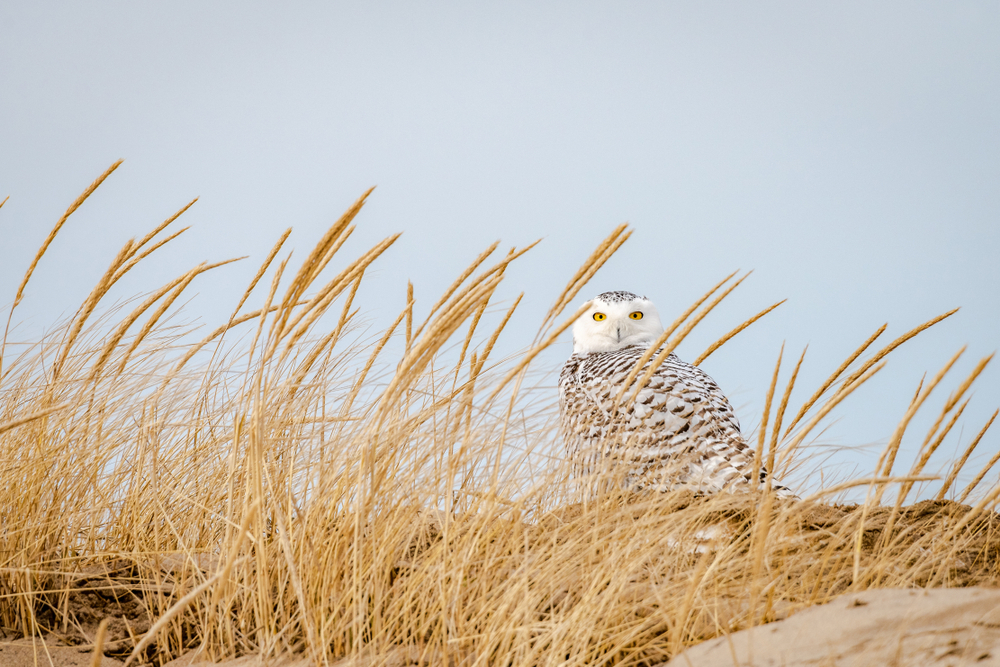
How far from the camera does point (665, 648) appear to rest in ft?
5.04

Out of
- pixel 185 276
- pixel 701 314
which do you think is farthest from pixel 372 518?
pixel 185 276

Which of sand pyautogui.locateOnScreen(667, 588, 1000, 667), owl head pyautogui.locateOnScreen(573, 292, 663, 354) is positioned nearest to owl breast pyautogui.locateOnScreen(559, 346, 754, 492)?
owl head pyautogui.locateOnScreen(573, 292, 663, 354)

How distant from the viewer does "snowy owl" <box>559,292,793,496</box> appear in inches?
109

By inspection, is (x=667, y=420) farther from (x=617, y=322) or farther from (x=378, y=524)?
(x=378, y=524)

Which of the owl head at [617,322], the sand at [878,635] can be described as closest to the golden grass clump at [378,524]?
the sand at [878,635]

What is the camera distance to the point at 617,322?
3.91m

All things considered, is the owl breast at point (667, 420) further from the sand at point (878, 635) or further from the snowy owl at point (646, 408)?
the sand at point (878, 635)

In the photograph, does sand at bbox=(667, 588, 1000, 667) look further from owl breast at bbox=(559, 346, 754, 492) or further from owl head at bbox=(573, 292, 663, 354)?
owl head at bbox=(573, 292, 663, 354)

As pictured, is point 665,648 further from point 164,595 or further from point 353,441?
point 164,595

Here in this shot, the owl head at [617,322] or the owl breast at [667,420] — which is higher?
the owl head at [617,322]

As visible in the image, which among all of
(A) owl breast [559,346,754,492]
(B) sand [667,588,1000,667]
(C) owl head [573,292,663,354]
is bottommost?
(B) sand [667,588,1000,667]

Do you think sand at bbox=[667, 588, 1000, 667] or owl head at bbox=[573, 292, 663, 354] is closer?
sand at bbox=[667, 588, 1000, 667]

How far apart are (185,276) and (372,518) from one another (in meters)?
1.22

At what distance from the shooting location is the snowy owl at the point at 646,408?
109 inches
